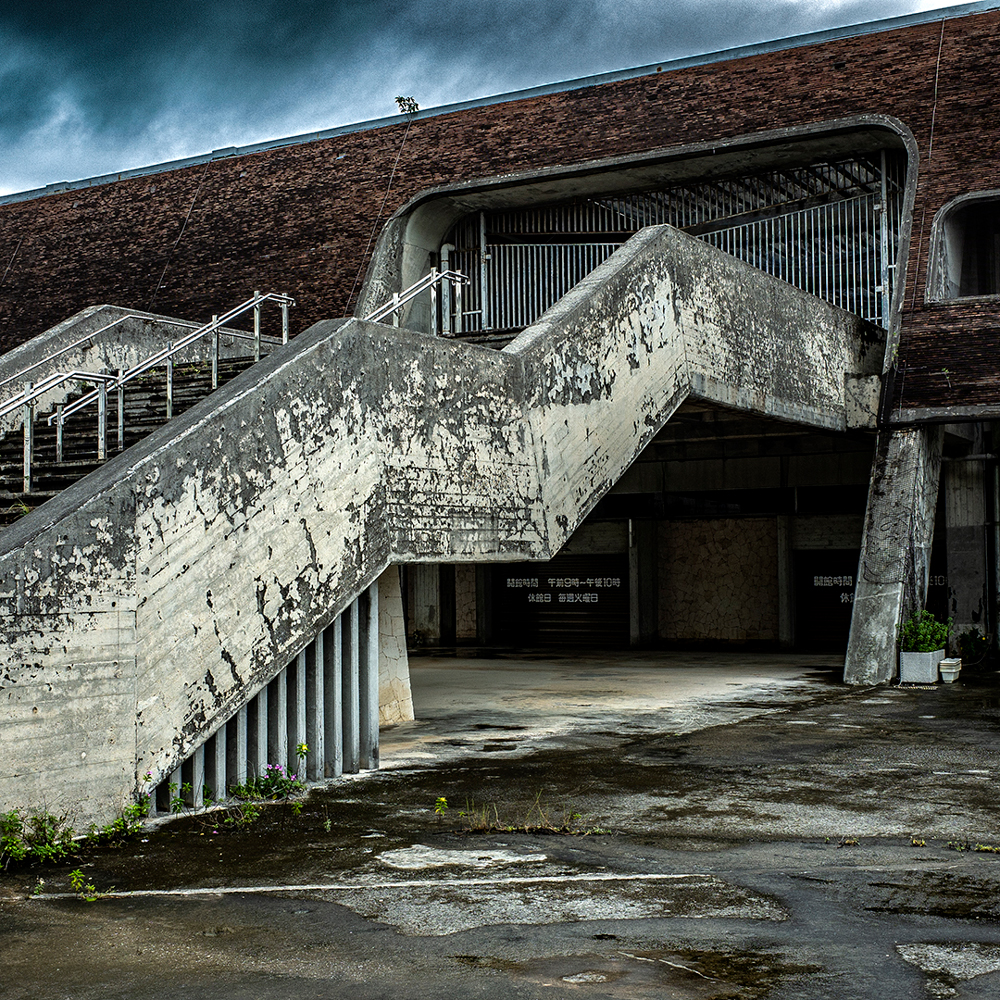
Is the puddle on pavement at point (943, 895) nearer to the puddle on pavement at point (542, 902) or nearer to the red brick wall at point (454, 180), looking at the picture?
the puddle on pavement at point (542, 902)

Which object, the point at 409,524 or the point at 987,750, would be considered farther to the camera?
the point at 987,750

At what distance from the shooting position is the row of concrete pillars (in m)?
7.40

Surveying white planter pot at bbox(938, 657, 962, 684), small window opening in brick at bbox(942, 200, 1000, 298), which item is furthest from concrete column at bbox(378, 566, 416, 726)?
small window opening in brick at bbox(942, 200, 1000, 298)

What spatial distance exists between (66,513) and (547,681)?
1016 centimetres

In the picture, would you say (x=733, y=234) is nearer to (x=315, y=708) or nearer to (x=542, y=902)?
(x=315, y=708)

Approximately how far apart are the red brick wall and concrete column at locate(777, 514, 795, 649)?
5.55 metres

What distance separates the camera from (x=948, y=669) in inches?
575

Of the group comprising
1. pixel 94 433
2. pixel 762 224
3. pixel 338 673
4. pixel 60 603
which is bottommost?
pixel 338 673

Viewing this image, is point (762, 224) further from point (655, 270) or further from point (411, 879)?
point (411, 879)

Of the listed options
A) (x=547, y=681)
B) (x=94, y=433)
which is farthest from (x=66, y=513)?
(x=547, y=681)

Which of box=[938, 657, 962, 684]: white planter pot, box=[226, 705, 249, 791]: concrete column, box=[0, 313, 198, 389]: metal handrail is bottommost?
box=[938, 657, 962, 684]: white planter pot

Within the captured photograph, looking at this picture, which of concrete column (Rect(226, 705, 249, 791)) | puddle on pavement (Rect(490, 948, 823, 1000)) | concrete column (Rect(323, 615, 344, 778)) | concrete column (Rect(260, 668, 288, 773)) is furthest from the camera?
concrete column (Rect(323, 615, 344, 778))

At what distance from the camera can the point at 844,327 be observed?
15953mm

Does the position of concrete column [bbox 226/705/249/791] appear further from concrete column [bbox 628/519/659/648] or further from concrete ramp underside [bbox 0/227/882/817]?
concrete column [bbox 628/519/659/648]
